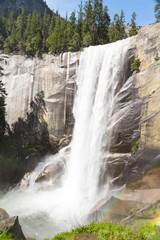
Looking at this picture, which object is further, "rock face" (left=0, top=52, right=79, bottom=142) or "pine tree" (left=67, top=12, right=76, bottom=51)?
"pine tree" (left=67, top=12, right=76, bottom=51)

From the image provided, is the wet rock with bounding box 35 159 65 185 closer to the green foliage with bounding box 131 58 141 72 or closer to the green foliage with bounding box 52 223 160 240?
the green foliage with bounding box 131 58 141 72

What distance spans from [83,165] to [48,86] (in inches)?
518

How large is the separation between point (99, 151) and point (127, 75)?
24.7ft

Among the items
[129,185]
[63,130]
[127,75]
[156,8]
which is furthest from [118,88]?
[156,8]

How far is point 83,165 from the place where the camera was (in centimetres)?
1819

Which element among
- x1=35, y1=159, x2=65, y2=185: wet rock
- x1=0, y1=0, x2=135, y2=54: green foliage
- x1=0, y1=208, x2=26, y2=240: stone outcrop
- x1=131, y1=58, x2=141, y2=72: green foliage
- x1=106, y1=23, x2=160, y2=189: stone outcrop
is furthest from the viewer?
x1=0, y1=0, x2=135, y2=54: green foliage

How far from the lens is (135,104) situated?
1546cm

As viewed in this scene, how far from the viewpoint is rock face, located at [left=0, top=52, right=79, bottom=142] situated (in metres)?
24.4

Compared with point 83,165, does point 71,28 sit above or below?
above

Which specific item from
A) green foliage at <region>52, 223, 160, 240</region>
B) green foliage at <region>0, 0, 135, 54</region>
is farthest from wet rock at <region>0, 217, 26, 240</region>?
green foliage at <region>0, 0, 135, 54</region>

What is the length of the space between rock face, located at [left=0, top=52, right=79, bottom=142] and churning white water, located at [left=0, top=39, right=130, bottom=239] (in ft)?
6.70

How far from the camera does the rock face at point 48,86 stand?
80.1 ft

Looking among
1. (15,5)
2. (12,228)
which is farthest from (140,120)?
(15,5)

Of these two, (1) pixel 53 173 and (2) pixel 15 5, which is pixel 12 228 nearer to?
(1) pixel 53 173
